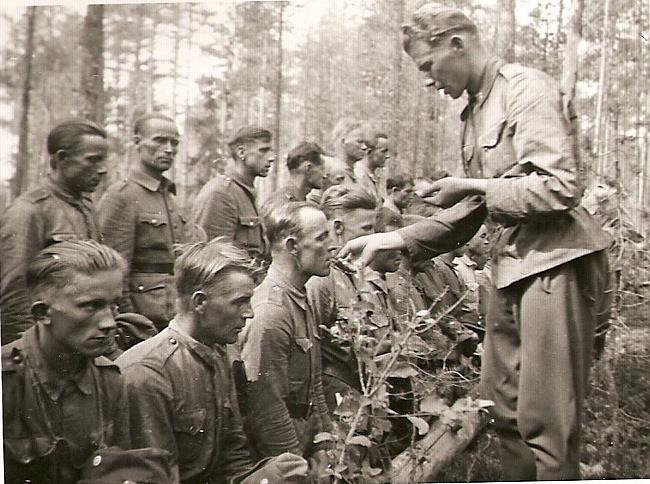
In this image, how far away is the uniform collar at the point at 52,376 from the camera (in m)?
3.20

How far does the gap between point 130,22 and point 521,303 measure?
1820 mm

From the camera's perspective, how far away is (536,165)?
3.22 metres

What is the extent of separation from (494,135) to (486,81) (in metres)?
0.21

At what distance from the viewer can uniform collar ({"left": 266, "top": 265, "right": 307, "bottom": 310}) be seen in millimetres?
3348

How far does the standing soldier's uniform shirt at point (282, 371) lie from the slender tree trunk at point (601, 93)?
125cm

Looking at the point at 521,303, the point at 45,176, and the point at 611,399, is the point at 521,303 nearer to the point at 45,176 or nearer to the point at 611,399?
the point at 611,399

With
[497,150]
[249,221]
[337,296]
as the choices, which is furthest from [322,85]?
[337,296]

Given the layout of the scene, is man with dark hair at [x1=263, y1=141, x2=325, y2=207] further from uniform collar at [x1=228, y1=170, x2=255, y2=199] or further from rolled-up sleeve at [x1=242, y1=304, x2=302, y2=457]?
rolled-up sleeve at [x1=242, y1=304, x2=302, y2=457]

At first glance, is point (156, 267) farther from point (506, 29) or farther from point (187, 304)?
point (506, 29)

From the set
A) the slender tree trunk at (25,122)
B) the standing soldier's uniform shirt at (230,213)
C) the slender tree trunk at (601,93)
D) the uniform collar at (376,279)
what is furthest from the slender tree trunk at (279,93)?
the slender tree trunk at (601,93)

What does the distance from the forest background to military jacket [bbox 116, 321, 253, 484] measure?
1.91 ft

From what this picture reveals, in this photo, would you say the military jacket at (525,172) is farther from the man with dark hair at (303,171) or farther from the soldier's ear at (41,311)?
the soldier's ear at (41,311)

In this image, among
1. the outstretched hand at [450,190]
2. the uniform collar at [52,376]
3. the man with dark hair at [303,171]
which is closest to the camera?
the uniform collar at [52,376]

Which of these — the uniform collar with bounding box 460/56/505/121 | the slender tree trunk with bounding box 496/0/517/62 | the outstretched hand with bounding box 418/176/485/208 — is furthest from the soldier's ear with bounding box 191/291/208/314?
the slender tree trunk with bounding box 496/0/517/62
